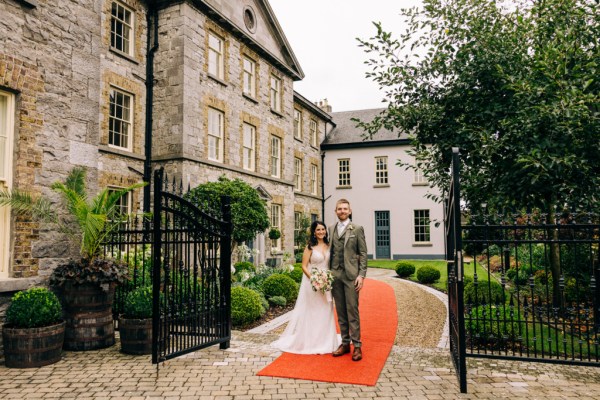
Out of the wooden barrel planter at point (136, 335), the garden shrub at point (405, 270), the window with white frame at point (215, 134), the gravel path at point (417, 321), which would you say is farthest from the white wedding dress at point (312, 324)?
the garden shrub at point (405, 270)

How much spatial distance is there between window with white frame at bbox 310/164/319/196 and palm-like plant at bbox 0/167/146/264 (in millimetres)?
20072

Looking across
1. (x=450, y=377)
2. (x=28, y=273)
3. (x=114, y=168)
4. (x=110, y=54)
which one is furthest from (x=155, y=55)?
(x=450, y=377)

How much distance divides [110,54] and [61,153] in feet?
23.5

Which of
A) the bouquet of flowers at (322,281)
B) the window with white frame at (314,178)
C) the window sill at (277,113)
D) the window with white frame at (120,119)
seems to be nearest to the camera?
the bouquet of flowers at (322,281)

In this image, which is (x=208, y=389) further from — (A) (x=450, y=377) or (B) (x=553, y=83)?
(B) (x=553, y=83)

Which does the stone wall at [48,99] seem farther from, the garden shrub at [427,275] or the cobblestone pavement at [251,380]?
the garden shrub at [427,275]

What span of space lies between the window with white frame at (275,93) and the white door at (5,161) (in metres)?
14.1

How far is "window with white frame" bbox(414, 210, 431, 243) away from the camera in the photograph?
27078 millimetres

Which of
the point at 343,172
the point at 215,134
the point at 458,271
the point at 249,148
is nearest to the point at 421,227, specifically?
the point at 343,172

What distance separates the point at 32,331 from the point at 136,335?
124cm

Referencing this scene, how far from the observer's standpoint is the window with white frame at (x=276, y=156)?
65.6 feet

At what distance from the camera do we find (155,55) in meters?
14.5

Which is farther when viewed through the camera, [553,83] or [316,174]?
[316,174]

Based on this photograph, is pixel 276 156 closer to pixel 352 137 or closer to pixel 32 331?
pixel 352 137
